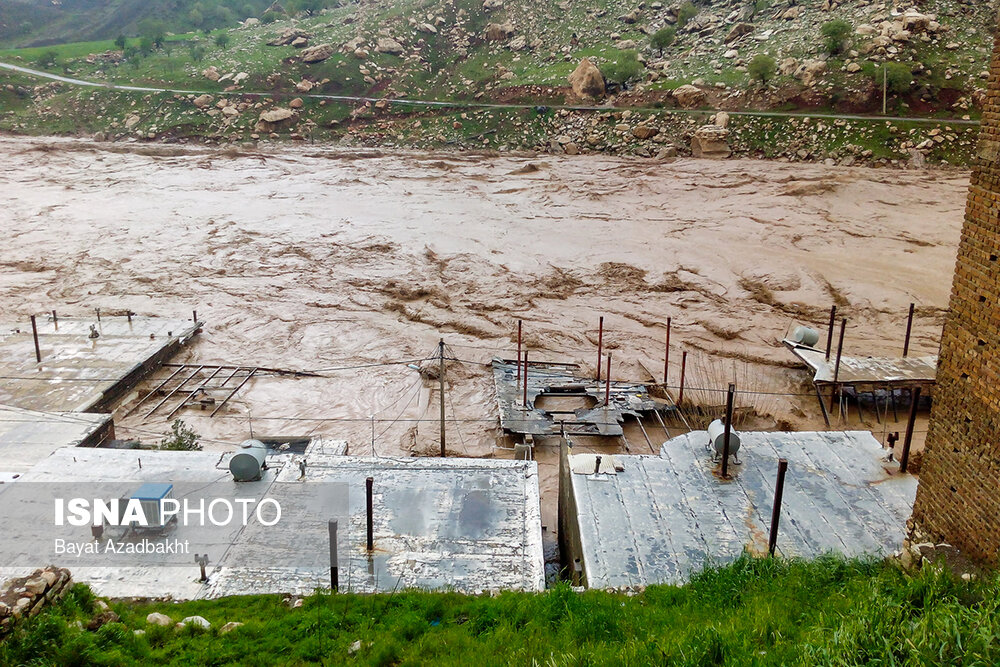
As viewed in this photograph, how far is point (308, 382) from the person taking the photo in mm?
20406

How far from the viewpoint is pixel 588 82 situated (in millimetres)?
51281

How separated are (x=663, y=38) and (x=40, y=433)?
52239 millimetres

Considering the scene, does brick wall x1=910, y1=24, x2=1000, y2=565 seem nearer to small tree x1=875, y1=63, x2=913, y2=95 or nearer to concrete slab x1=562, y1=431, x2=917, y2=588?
concrete slab x1=562, y1=431, x2=917, y2=588

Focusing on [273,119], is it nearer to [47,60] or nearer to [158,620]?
[47,60]

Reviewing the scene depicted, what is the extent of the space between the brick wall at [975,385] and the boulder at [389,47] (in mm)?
59721

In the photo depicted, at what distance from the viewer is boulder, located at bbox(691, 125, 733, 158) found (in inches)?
1729

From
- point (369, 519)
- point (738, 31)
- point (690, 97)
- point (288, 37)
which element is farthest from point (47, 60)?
point (369, 519)

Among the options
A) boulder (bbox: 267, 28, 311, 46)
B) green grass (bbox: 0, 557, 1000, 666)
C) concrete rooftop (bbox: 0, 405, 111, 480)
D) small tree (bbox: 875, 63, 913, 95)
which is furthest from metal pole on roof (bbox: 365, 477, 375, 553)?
boulder (bbox: 267, 28, 311, 46)

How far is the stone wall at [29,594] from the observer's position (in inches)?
262

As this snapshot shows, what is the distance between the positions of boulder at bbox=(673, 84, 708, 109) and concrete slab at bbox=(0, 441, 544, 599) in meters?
41.9

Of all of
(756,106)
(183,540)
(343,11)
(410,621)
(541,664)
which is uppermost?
(343,11)

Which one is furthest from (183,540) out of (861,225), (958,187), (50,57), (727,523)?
(50,57)

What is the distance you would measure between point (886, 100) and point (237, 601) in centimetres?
4760

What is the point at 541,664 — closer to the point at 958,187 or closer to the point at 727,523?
the point at 727,523
